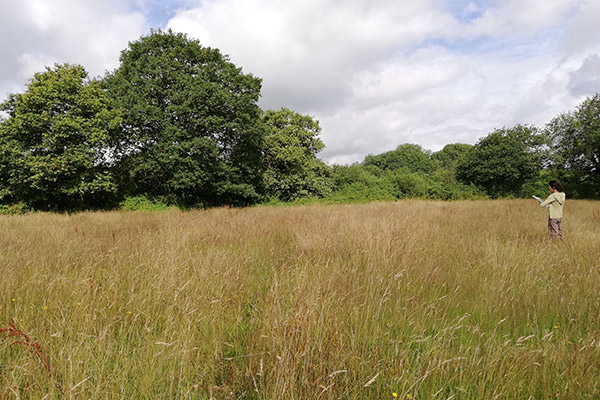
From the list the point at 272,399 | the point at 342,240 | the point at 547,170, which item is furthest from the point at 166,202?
the point at 547,170

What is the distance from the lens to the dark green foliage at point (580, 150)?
25.0 meters

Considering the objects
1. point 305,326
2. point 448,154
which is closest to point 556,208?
point 305,326

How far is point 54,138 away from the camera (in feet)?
49.4

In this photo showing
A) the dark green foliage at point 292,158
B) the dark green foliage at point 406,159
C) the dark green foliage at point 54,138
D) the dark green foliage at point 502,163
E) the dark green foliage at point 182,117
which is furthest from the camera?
the dark green foliage at point 406,159

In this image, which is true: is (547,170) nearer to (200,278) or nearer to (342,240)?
(342,240)

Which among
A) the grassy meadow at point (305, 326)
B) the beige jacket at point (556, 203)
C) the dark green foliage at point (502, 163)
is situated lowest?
the grassy meadow at point (305, 326)

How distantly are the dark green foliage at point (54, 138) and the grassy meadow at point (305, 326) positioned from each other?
14564 millimetres

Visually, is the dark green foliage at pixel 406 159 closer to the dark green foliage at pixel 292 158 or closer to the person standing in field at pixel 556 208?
the dark green foliage at pixel 292 158

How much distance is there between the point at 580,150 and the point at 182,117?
36.8 meters

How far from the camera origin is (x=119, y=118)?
16.1 meters

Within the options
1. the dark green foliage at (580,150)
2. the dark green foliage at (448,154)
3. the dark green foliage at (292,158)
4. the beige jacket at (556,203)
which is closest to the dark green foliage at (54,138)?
the dark green foliage at (292,158)

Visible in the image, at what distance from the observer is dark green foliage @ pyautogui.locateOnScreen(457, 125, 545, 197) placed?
26859 mm

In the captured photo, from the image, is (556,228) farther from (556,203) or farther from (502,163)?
(502,163)

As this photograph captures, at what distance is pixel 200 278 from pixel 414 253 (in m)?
3.13
